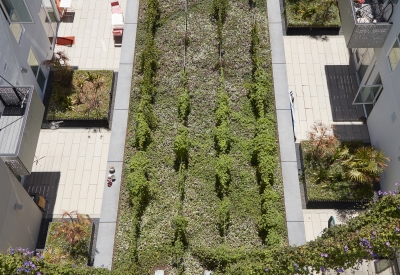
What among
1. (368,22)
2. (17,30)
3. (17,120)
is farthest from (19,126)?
(368,22)

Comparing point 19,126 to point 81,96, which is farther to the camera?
point 81,96

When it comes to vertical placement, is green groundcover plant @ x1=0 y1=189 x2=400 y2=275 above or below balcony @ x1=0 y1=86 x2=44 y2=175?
below

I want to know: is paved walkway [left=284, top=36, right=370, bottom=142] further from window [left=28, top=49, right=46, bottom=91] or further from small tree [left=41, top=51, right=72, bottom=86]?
window [left=28, top=49, right=46, bottom=91]

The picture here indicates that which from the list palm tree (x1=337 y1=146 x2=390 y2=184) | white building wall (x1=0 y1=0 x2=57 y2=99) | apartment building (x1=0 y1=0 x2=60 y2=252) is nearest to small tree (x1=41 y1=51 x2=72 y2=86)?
white building wall (x1=0 y1=0 x2=57 y2=99)

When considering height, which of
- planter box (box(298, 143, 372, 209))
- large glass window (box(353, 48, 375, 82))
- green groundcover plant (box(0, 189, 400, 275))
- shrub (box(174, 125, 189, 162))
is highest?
large glass window (box(353, 48, 375, 82))

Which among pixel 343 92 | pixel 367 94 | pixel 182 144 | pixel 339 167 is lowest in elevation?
pixel 339 167

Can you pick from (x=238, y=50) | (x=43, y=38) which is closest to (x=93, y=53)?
(x=43, y=38)

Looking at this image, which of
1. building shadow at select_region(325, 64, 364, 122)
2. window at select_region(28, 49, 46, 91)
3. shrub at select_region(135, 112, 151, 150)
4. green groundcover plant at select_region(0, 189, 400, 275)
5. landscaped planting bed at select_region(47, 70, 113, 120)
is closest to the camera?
green groundcover plant at select_region(0, 189, 400, 275)

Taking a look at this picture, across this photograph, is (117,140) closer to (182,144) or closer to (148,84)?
(148,84)
